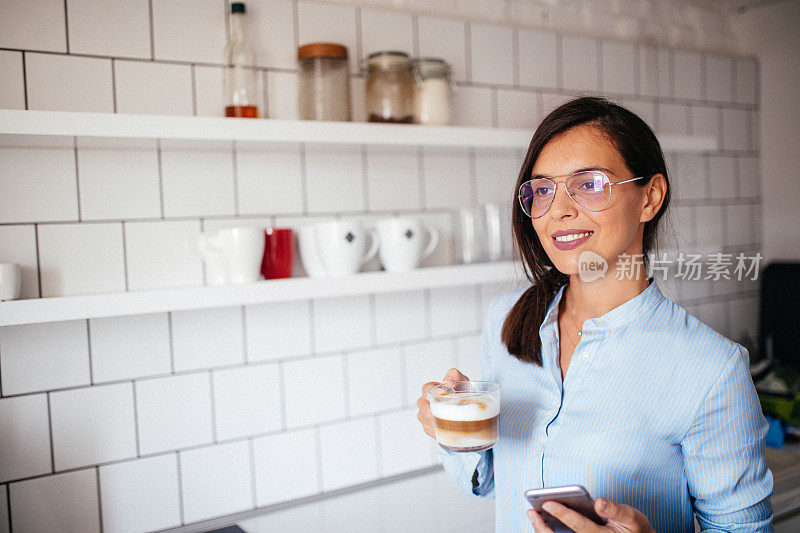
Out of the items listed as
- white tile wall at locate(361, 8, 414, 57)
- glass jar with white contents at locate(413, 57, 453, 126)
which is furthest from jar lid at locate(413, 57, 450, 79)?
white tile wall at locate(361, 8, 414, 57)

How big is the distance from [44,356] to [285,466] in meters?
0.63

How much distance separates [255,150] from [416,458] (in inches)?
37.9

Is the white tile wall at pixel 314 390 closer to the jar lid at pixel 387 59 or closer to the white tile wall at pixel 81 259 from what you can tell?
the white tile wall at pixel 81 259

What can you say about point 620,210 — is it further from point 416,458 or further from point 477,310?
point 416,458

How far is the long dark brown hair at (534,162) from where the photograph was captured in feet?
3.26

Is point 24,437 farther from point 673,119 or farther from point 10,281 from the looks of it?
point 673,119

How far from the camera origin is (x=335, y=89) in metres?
1.50

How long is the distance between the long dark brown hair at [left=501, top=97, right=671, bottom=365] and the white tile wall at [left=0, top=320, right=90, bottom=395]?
93cm

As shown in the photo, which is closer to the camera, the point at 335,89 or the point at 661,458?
the point at 661,458

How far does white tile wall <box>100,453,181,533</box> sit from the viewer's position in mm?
1403

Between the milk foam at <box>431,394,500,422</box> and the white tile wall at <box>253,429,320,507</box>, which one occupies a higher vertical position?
the milk foam at <box>431,394,500,422</box>

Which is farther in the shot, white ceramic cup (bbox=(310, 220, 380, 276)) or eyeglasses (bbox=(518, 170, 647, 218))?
white ceramic cup (bbox=(310, 220, 380, 276))

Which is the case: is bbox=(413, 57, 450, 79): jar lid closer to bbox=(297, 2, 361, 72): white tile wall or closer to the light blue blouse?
bbox=(297, 2, 361, 72): white tile wall

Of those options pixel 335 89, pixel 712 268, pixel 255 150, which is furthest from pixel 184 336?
pixel 712 268
